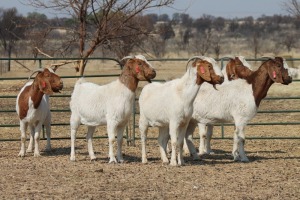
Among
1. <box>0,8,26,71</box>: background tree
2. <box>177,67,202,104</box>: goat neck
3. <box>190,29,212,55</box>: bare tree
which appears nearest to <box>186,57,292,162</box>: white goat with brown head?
<box>177,67,202,104</box>: goat neck

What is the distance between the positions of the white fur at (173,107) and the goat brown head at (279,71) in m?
1.65

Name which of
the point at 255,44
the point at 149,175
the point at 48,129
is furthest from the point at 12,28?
the point at 149,175

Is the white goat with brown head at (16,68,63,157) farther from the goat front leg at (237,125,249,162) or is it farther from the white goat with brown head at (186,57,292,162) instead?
the goat front leg at (237,125,249,162)

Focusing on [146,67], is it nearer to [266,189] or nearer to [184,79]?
[184,79]

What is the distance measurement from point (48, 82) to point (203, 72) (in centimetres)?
307

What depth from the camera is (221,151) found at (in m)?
16.2

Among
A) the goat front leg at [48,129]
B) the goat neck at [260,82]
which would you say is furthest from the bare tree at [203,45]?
the goat neck at [260,82]

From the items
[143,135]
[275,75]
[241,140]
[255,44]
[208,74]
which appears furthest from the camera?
[255,44]

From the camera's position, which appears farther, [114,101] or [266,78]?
[266,78]

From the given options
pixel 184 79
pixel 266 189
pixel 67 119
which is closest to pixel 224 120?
pixel 184 79

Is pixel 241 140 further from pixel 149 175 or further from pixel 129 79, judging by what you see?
pixel 149 175

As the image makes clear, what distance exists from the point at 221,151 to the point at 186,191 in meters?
5.23

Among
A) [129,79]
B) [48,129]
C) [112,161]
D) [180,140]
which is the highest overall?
[129,79]

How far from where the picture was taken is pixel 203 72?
13148 mm
